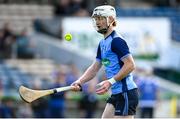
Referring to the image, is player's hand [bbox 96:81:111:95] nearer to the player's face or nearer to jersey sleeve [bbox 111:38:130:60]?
jersey sleeve [bbox 111:38:130:60]

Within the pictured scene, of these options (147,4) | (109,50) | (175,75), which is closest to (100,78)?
(175,75)

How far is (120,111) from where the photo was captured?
420 inches

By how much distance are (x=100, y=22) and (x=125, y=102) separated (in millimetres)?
1068

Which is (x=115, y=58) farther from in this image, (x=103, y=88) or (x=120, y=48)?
(x=103, y=88)

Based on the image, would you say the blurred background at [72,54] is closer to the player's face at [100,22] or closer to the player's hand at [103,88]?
the player's face at [100,22]

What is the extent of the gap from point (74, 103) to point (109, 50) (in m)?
10.6

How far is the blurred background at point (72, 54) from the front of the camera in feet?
63.5

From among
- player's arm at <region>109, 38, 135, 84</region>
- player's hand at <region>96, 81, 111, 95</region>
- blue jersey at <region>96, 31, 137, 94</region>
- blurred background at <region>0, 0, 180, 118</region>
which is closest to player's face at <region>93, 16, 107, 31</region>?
blue jersey at <region>96, 31, 137, 94</region>

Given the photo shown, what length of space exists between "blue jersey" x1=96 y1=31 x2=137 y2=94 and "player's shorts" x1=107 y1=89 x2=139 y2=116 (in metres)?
0.06

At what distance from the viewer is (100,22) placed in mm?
10727

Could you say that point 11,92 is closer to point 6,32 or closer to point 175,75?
point 6,32

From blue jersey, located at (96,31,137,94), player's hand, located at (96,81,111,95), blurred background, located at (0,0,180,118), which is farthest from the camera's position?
blurred background, located at (0,0,180,118)

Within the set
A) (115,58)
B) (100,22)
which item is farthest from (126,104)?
(100,22)

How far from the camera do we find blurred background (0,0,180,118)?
1936 centimetres
